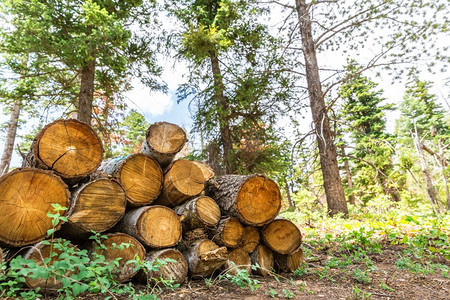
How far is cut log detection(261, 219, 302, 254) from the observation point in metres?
3.04

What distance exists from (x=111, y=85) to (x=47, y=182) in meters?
6.83

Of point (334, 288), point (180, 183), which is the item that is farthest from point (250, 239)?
point (180, 183)

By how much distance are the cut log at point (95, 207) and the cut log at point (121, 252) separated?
130 mm

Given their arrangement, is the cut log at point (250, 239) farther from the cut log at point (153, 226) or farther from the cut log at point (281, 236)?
the cut log at point (153, 226)

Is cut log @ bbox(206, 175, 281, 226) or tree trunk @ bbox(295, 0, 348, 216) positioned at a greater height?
tree trunk @ bbox(295, 0, 348, 216)

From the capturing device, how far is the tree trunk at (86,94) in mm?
6658

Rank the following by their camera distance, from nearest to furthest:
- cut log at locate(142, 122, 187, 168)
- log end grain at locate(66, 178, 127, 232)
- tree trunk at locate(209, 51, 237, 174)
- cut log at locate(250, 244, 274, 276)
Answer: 1. log end grain at locate(66, 178, 127, 232)
2. cut log at locate(142, 122, 187, 168)
3. cut log at locate(250, 244, 274, 276)
4. tree trunk at locate(209, 51, 237, 174)

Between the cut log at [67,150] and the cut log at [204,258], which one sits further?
the cut log at [204,258]

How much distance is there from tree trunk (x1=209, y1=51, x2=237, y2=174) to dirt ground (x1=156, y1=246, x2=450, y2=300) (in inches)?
193

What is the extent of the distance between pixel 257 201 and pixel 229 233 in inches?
19.1

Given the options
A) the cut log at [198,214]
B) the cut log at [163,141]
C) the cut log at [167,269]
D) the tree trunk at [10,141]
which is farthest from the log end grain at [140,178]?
the tree trunk at [10,141]

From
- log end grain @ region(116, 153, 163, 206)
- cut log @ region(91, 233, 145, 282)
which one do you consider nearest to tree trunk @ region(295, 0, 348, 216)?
log end grain @ region(116, 153, 163, 206)

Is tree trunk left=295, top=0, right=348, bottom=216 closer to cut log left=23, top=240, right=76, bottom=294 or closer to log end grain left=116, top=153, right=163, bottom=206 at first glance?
log end grain left=116, top=153, right=163, bottom=206

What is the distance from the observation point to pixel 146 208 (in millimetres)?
2510
